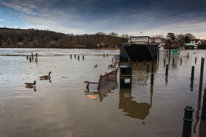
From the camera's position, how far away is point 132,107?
28.3 ft

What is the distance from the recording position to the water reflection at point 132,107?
7677mm

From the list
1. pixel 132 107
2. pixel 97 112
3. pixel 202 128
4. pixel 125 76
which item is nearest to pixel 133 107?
pixel 132 107

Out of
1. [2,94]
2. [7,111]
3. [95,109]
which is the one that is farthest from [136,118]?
[2,94]

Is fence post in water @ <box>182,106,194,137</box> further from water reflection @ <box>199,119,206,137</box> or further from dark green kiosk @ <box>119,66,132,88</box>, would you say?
dark green kiosk @ <box>119,66,132,88</box>

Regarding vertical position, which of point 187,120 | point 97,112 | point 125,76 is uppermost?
point 125,76

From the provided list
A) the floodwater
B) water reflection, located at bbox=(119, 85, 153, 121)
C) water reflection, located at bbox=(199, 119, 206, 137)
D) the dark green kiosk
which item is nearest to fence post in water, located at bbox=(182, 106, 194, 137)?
the floodwater

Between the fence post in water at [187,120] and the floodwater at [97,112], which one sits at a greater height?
the fence post in water at [187,120]

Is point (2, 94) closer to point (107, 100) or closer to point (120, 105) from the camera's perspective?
point (107, 100)

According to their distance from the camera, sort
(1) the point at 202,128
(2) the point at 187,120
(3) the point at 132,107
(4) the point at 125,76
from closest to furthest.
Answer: (2) the point at 187,120
(1) the point at 202,128
(3) the point at 132,107
(4) the point at 125,76

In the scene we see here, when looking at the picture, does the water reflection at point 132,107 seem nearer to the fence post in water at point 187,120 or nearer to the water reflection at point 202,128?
the water reflection at point 202,128

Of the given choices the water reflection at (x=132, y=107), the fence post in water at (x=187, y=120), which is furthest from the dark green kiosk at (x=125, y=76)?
the fence post in water at (x=187, y=120)

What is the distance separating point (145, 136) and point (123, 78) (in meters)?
6.42

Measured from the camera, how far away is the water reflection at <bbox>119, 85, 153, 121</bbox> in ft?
25.2

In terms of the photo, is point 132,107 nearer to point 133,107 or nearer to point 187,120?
point 133,107
